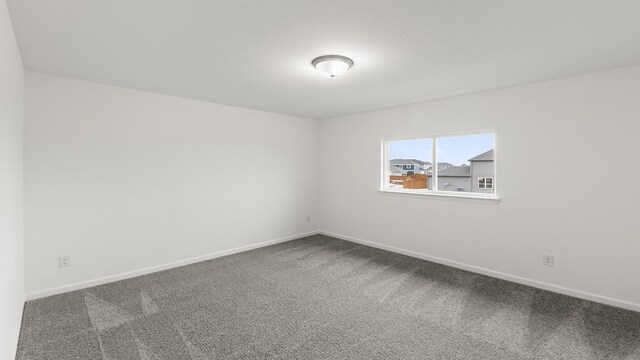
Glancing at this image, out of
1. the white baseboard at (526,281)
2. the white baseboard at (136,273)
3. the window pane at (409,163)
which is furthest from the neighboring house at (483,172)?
the white baseboard at (136,273)

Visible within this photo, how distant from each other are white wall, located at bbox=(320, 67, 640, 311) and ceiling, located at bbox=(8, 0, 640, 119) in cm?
31

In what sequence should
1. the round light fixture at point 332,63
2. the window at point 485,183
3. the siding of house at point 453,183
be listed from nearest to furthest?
the round light fixture at point 332,63
the window at point 485,183
the siding of house at point 453,183

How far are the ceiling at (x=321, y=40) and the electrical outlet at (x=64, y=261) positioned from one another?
1914mm

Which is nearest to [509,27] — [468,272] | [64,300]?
[468,272]

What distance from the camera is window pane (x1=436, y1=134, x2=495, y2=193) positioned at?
374cm

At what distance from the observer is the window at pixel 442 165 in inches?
148

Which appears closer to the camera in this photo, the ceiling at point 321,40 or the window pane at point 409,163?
the ceiling at point 321,40

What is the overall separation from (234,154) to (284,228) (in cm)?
161

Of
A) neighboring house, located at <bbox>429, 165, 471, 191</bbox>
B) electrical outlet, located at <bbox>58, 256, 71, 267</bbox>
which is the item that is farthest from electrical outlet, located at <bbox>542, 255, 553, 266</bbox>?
electrical outlet, located at <bbox>58, 256, 71, 267</bbox>

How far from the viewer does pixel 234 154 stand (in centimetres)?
451

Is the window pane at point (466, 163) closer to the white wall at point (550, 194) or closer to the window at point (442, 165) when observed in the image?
the window at point (442, 165)

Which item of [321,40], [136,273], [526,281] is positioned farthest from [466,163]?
[136,273]

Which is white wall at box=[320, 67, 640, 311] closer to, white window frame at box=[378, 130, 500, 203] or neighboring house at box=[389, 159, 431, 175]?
white window frame at box=[378, 130, 500, 203]

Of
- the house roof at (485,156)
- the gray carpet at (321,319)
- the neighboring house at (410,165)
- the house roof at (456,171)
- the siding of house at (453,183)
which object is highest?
the house roof at (485,156)
